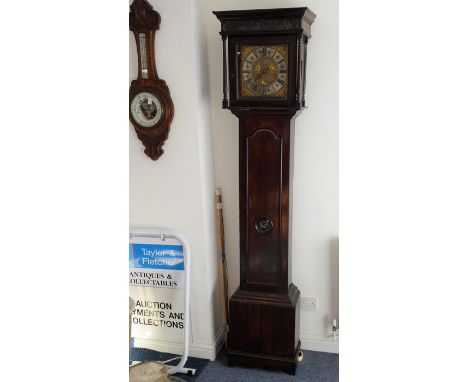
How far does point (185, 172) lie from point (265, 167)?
1.65 ft

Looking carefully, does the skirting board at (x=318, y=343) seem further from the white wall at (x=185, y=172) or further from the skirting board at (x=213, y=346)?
the white wall at (x=185, y=172)

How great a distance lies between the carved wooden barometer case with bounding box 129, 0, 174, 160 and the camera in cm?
274

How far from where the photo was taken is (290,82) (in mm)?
2617

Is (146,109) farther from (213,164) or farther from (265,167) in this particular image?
(265,167)

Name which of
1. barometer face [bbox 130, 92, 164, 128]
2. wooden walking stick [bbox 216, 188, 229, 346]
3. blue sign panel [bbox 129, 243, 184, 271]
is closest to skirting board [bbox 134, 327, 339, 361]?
wooden walking stick [bbox 216, 188, 229, 346]

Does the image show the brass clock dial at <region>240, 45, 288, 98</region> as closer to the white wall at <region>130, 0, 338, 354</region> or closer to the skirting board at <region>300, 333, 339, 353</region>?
the white wall at <region>130, 0, 338, 354</region>

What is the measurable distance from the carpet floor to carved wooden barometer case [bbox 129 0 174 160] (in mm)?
1378

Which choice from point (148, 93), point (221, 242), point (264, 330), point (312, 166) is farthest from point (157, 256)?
point (312, 166)

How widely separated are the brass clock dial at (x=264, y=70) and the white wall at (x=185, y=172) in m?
0.29

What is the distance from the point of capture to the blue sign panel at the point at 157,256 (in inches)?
118

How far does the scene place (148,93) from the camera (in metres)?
2.85

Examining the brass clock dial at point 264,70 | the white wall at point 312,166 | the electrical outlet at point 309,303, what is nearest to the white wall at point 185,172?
the white wall at point 312,166

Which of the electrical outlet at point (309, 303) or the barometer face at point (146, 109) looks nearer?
the barometer face at point (146, 109)
